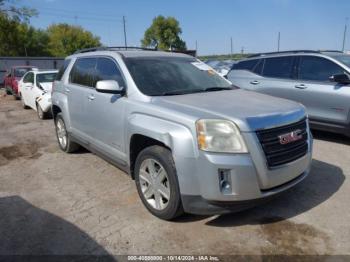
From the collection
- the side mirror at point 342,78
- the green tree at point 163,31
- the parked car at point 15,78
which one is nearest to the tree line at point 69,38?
the green tree at point 163,31

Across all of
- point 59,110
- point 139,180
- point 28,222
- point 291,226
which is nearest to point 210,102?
point 139,180

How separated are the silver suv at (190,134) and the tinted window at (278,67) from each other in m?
3.04

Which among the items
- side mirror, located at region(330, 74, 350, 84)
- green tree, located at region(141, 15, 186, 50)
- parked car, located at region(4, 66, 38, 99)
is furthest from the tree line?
side mirror, located at region(330, 74, 350, 84)

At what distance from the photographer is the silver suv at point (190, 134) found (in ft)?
10.3

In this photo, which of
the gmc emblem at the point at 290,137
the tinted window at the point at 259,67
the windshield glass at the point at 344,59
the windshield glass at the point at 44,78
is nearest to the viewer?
the gmc emblem at the point at 290,137

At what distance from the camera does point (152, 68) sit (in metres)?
4.37

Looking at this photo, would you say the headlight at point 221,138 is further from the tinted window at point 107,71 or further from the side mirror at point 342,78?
the side mirror at point 342,78

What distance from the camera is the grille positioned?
10.5ft

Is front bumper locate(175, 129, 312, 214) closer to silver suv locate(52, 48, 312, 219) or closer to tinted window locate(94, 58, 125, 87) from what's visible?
silver suv locate(52, 48, 312, 219)

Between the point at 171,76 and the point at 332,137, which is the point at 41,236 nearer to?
the point at 171,76

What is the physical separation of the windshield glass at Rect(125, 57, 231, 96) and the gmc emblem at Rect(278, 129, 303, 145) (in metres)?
1.26

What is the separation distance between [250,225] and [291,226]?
16.1 inches

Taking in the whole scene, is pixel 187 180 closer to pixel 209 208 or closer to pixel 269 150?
pixel 209 208

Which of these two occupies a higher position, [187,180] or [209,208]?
[187,180]
